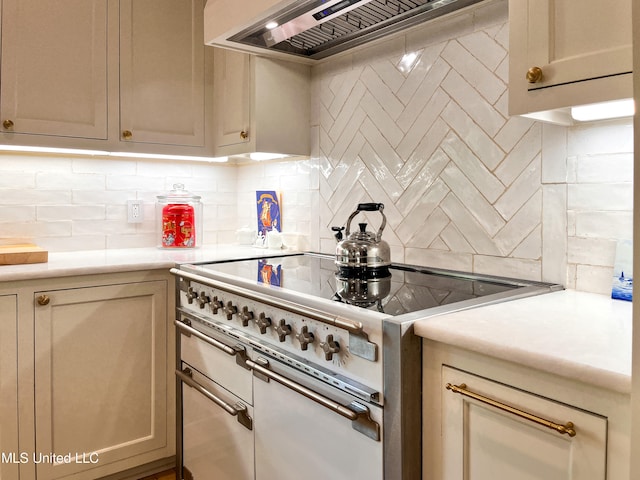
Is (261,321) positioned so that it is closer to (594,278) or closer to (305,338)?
(305,338)

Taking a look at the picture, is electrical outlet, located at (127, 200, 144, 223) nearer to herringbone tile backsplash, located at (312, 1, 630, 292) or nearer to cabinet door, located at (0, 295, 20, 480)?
cabinet door, located at (0, 295, 20, 480)

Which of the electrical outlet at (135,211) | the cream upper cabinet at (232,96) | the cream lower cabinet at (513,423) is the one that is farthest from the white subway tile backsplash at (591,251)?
the electrical outlet at (135,211)

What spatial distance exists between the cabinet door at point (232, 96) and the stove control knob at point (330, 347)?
1376mm

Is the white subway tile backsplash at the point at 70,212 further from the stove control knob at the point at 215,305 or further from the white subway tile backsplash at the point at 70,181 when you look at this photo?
the stove control knob at the point at 215,305

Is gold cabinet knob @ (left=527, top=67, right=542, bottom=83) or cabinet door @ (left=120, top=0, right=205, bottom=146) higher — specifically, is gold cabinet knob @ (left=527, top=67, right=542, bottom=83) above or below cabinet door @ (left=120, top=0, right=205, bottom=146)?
below

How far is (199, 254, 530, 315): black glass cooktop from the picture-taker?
4.12 feet

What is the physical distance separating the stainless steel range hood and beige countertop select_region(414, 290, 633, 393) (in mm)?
1066

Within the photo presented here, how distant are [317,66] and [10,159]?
1.53m

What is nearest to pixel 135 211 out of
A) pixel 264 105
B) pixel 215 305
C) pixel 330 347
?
pixel 264 105

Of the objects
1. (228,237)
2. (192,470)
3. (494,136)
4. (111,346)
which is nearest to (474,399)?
(494,136)

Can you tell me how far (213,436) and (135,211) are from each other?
1.38 metres

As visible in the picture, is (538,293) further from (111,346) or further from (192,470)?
(111,346)

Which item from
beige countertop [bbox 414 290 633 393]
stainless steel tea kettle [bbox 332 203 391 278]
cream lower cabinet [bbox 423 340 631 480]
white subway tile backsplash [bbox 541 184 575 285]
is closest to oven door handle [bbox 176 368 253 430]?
stainless steel tea kettle [bbox 332 203 391 278]

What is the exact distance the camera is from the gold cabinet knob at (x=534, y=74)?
1.09 metres
